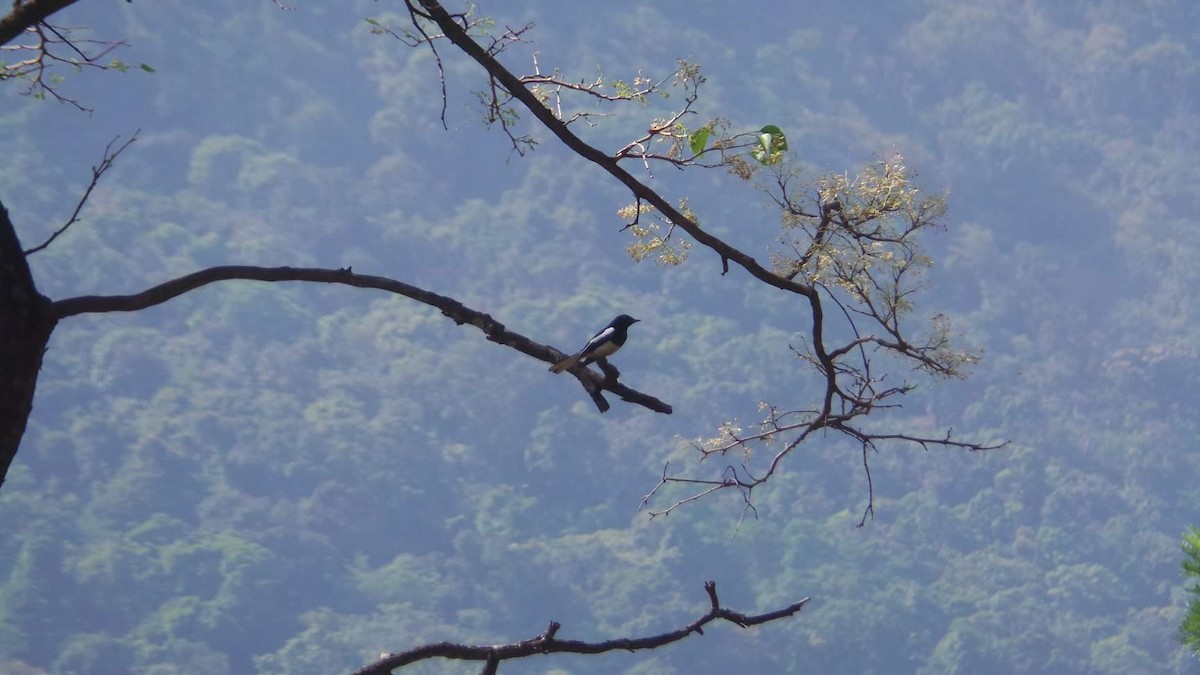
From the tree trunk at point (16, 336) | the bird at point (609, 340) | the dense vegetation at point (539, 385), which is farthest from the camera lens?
the dense vegetation at point (539, 385)

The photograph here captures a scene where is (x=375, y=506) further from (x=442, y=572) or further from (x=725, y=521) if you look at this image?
(x=725, y=521)

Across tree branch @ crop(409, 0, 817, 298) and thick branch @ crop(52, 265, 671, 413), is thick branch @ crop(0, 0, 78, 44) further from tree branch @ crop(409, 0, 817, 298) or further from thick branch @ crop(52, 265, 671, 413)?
tree branch @ crop(409, 0, 817, 298)

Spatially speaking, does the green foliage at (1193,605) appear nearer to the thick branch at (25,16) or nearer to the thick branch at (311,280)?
the thick branch at (311,280)

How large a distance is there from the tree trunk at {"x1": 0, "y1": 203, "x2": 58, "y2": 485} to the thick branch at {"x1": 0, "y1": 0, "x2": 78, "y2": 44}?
1.04 ft

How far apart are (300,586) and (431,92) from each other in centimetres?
2931

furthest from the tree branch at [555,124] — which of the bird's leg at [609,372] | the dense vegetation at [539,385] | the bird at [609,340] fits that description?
the dense vegetation at [539,385]

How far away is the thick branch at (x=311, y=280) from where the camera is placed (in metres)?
2.37

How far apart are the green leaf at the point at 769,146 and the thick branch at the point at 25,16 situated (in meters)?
1.32

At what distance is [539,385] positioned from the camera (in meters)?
43.4

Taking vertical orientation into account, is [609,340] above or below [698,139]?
above

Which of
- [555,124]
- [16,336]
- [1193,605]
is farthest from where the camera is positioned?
[1193,605]

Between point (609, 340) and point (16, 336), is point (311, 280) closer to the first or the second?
point (16, 336)

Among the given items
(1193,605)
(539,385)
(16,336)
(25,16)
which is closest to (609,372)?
(16,336)

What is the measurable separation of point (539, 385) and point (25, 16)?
41.1 m
